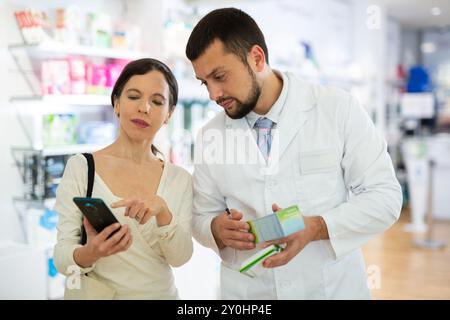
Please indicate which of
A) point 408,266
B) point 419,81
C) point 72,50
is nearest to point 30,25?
point 72,50

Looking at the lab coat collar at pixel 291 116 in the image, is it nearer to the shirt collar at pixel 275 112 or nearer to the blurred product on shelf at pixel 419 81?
the shirt collar at pixel 275 112

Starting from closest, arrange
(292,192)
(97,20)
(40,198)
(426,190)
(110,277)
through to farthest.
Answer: (110,277) → (292,192) → (40,198) → (97,20) → (426,190)

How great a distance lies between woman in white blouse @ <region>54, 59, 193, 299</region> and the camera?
1.43m

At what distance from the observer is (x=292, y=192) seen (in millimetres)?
1594

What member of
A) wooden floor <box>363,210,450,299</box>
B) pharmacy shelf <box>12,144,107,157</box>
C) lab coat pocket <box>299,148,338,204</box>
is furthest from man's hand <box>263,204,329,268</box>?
wooden floor <box>363,210,450,299</box>

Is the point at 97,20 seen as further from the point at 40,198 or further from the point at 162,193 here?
the point at 162,193

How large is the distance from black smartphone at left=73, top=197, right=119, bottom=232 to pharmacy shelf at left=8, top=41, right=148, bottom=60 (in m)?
1.90

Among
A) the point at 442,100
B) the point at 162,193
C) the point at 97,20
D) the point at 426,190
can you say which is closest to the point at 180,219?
the point at 162,193

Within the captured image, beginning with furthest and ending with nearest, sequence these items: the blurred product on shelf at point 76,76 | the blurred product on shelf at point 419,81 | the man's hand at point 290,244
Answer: the blurred product on shelf at point 419,81 → the blurred product on shelf at point 76,76 → the man's hand at point 290,244

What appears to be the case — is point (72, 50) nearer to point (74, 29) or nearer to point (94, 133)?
point (74, 29)

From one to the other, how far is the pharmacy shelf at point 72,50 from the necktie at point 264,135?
1773 millimetres

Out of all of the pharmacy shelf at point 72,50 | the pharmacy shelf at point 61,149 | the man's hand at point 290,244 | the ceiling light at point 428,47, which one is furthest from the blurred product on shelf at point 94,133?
the ceiling light at point 428,47

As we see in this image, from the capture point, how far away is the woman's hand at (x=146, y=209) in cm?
131
